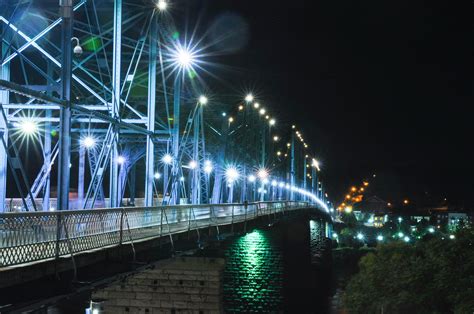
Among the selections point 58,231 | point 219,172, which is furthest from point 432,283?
point 58,231

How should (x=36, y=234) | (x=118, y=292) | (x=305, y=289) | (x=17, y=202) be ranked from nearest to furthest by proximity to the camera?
1. (x=36, y=234)
2. (x=118, y=292)
3. (x=17, y=202)
4. (x=305, y=289)

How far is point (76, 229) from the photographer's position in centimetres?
1408

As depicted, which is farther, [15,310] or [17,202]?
[17,202]

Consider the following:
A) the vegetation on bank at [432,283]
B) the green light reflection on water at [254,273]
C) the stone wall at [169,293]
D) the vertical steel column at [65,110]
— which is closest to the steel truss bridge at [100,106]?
the vertical steel column at [65,110]

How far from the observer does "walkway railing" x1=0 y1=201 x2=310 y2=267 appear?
11.5 m

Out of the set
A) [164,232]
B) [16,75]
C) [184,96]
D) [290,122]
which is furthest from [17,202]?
[290,122]

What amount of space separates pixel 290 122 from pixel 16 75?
84.9m

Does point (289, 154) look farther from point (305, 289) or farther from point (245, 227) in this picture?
point (245, 227)

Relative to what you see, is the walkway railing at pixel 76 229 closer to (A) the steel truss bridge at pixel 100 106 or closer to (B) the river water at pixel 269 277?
(A) the steel truss bridge at pixel 100 106

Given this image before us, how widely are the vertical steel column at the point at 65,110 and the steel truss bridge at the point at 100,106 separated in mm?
30

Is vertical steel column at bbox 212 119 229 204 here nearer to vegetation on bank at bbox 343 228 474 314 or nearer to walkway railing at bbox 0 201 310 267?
vegetation on bank at bbox 343 228 474 314

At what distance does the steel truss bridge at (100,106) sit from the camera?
1858 centimetres

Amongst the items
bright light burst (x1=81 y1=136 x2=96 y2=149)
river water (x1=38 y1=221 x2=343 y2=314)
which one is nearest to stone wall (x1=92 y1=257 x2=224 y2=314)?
river water (x1=38 y1=221 x2=343 y2=314)

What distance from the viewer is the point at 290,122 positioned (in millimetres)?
122438
